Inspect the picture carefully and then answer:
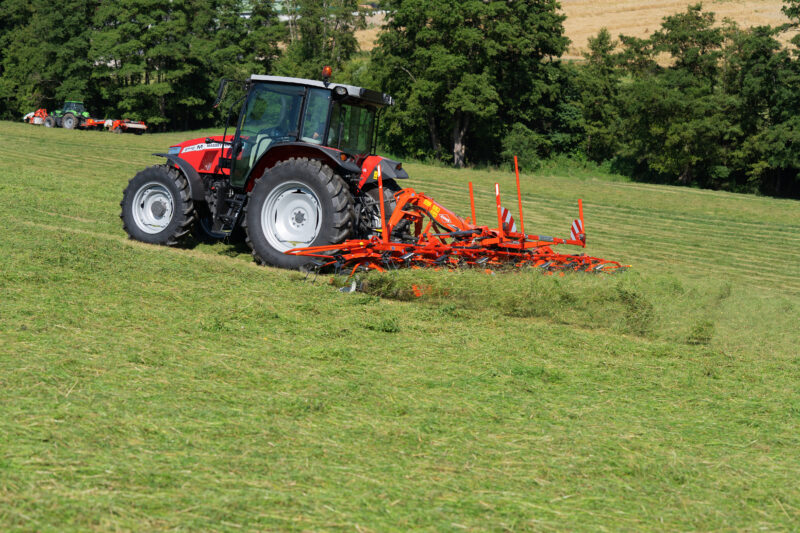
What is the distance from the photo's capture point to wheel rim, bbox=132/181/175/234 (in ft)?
32.1

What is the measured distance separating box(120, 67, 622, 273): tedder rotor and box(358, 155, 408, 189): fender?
1 centimetres

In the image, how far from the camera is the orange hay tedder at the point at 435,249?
26.8ft

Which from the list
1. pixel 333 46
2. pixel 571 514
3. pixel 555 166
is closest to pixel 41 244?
pixel 571 514

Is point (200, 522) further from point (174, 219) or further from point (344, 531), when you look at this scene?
point (174, 219)

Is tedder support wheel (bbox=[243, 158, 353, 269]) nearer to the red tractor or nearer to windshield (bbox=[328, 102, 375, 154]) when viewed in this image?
the red tractor

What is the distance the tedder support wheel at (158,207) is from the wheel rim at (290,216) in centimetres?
121

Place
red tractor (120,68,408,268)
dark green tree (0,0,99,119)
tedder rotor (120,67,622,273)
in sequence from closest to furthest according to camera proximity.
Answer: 1. tedder rotor (120,67,622,273)
2. red tractor (120,68,408,268)
3. dark green tree (0,0,99,119)

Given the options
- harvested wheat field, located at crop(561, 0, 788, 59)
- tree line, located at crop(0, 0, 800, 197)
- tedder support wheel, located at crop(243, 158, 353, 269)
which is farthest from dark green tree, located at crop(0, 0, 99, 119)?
tedder support wheel, located at crop(243, 158, 353, 269)

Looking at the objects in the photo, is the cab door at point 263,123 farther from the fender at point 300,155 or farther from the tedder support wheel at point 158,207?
the tedder support wheel at point 158,207

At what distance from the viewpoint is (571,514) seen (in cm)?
328

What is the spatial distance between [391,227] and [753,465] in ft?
17.2

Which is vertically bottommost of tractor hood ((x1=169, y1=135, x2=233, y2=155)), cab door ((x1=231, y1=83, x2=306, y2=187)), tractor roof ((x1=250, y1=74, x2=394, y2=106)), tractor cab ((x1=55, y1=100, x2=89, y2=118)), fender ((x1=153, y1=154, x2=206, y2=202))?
fender ((x1=153, y1=154, x2=206, y2=202))

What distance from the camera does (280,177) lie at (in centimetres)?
879

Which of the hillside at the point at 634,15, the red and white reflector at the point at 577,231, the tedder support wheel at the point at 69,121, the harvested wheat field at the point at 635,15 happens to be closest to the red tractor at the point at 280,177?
the red and white reflector at the point at 577,231
